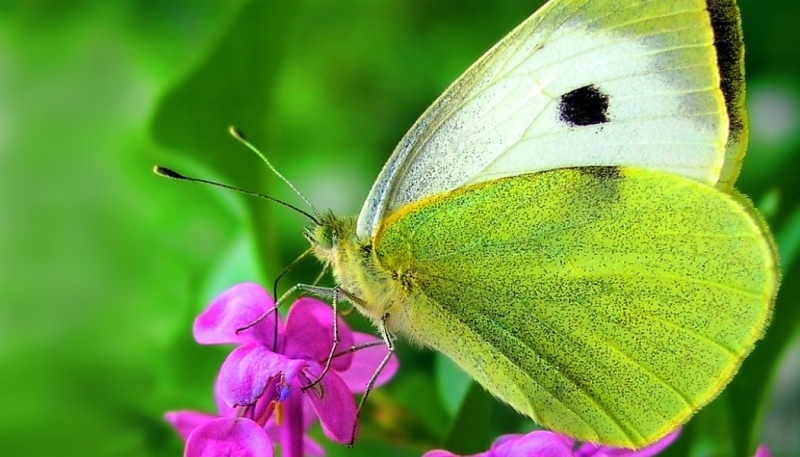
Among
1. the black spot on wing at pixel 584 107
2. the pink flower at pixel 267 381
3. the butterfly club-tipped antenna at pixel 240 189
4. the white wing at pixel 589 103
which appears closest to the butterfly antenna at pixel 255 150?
the butterfly club-tipped antenna at pixel 240 189

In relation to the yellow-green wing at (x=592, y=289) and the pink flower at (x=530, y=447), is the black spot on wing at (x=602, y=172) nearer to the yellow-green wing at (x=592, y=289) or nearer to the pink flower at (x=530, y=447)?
the yellow-green wing at (x=592, y=289)

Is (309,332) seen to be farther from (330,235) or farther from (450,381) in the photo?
(450,381)

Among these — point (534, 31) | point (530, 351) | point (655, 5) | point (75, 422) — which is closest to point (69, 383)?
point (75, 422)

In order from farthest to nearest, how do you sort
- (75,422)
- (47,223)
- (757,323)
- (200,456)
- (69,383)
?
1. (47,223)
2. (69,383)
3. (75,422)
4. (757,323)
5. (200,456)

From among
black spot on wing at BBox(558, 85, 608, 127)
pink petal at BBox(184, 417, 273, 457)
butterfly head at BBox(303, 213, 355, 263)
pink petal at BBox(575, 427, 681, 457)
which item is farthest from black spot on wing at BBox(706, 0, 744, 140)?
pink petal at BBox(184, 417, 273, 457)

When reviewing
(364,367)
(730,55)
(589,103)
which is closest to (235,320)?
(364,367)

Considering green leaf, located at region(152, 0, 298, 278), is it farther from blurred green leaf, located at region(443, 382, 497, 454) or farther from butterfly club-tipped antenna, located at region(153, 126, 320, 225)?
blurred green leaf, located at region(443, 382, 497, 454)

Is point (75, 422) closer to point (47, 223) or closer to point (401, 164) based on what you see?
point (401, 164)
